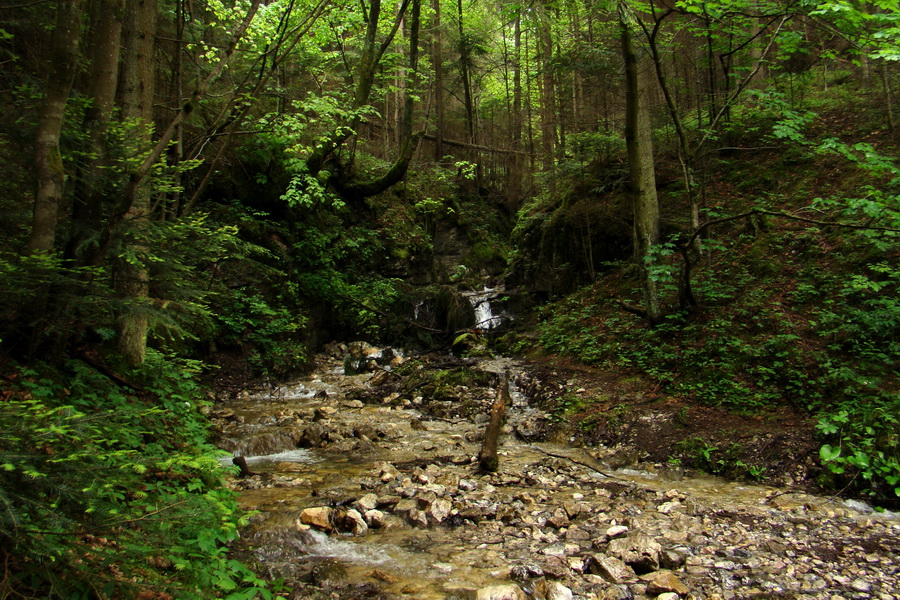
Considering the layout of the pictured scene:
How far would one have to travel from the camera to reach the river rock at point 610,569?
11.5 feet

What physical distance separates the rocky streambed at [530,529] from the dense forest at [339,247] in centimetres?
80

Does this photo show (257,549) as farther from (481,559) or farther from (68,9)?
(68,9)

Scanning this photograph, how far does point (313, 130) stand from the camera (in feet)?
44.4

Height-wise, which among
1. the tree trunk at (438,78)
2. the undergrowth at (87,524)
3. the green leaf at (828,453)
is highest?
the tree trunk at (438,78)

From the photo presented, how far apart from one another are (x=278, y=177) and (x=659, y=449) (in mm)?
10911

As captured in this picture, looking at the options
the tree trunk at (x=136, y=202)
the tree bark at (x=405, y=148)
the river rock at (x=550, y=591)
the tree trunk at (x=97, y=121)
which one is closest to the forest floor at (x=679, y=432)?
the river rock at (x=550, y=591)

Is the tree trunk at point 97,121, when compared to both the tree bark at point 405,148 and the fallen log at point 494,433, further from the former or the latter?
the tree bark at point 405,148

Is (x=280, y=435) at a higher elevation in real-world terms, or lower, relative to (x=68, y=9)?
lower

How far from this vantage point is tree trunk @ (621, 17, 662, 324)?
7.94 meters

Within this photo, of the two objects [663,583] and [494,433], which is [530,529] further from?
[494,433]

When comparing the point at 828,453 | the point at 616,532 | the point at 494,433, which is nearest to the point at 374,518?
the point at 616,532

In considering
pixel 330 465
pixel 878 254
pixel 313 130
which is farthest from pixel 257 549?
pixel 313 130

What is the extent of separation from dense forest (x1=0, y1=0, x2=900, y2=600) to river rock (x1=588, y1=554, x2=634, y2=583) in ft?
8.37

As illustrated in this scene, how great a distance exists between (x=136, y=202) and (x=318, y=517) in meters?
3.43
